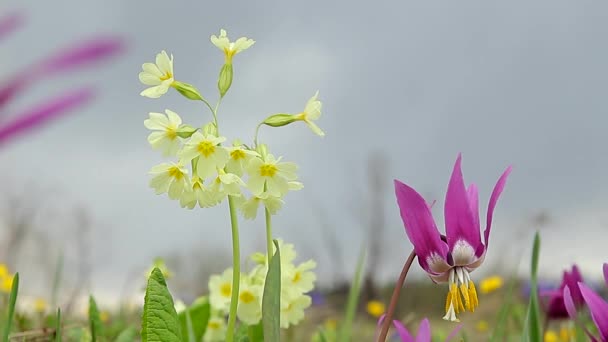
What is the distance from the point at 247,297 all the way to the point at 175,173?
41cm

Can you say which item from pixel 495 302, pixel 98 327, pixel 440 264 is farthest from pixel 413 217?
pixel 495 302

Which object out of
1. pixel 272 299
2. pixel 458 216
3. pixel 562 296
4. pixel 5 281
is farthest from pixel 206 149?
pixel 5 281

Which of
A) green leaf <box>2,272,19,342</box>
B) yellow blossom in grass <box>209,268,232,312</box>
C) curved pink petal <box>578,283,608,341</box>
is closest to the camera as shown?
curved pink petal <box>578,283,608,341</box>

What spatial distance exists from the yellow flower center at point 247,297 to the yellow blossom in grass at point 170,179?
0.39 m

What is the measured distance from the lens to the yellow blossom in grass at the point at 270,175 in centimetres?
106

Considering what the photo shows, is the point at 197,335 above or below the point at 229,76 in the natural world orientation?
below

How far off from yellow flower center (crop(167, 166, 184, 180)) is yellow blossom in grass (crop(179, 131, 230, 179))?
0.02 metres

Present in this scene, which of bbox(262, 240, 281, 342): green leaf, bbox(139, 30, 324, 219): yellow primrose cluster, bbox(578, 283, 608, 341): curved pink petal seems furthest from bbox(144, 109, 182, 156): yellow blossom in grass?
bbox(578, 283, 608, 341): curved pink petal

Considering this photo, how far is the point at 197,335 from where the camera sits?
1831 millimetres

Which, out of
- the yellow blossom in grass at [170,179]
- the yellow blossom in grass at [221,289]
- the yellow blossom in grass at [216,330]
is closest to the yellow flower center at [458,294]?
the yellow blossom in grass at [170,179]

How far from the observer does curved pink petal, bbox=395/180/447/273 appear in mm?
911

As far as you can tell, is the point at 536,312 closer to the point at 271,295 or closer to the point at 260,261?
the point at 271,295

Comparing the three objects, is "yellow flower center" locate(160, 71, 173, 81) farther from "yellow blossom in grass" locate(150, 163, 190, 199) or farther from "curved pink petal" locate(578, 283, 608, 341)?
"curved pink petal" locate(578, 283, 608, 341)

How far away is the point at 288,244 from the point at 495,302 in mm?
7378
